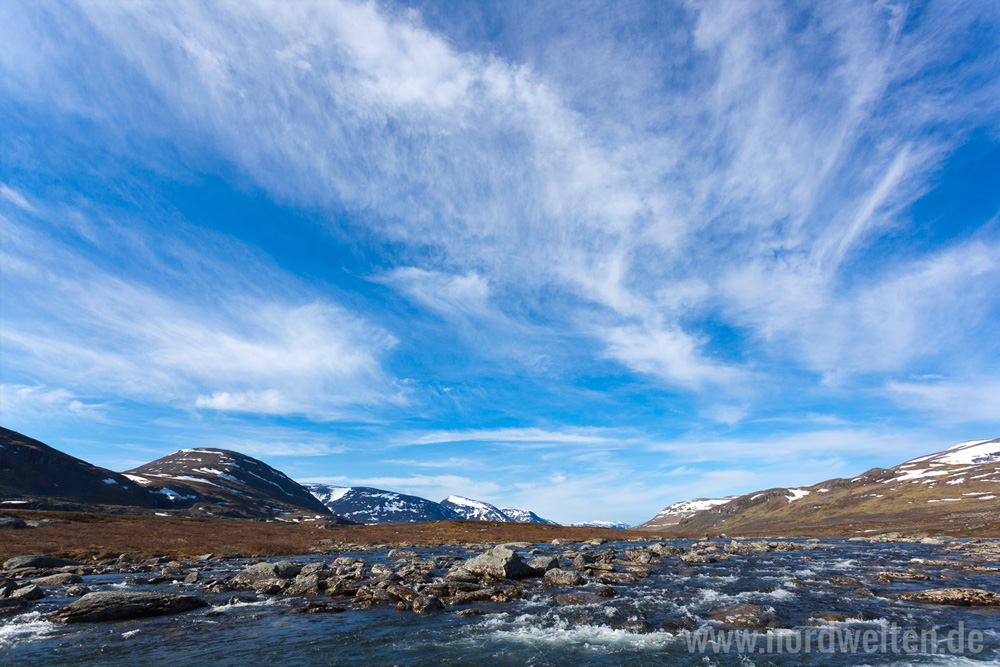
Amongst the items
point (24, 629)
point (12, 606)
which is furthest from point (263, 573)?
point (24, 629)

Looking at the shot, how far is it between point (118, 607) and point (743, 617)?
30.0 metres

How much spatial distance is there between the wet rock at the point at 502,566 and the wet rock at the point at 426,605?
→ 9719mm

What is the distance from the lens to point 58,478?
171 meters

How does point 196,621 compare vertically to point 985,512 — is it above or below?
below

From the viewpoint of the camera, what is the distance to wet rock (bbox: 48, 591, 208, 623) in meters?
20.6

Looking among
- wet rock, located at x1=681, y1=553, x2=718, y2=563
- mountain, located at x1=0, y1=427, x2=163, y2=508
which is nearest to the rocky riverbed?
wet rock, located at x1=681, y1=553, x2=718, y2=563

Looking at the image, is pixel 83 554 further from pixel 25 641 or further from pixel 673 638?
pixel 673 638

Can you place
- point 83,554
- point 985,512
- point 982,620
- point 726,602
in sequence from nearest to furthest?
point 982,620 < point 726,602 < point 83,554 < point 985,512

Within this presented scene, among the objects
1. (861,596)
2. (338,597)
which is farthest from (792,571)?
(338,597)

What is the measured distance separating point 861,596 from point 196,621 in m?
35.7

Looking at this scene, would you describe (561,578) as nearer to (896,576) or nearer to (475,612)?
(475,612)

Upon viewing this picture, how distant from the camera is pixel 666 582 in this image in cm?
3231

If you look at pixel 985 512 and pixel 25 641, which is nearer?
pixel 25 641

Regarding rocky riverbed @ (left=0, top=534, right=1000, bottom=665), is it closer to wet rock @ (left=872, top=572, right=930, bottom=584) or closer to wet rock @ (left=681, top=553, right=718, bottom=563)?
wet rock @ (left=872, top=572, right=930, bottom=584)
